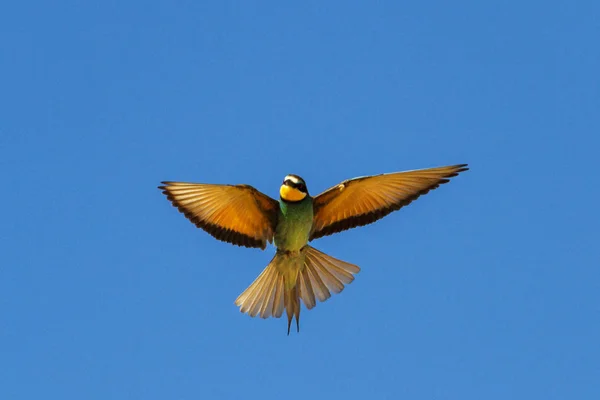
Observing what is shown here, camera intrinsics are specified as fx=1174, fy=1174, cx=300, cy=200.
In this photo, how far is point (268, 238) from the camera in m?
8.02

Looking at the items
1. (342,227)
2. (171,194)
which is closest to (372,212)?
(342,227)

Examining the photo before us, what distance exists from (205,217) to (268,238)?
1.50 ft

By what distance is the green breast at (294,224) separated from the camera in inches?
307

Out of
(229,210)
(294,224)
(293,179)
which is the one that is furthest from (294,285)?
(293,179)

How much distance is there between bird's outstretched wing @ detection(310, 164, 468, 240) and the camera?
25.8 ft

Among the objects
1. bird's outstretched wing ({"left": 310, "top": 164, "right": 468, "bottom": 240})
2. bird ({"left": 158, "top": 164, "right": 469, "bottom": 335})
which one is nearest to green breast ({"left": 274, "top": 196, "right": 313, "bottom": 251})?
bird ({"left": 158, "top": 164, "right": 469, "bottom": 335})

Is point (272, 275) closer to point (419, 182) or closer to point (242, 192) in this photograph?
point (242, 192)

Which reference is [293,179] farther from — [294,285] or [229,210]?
[294,285]

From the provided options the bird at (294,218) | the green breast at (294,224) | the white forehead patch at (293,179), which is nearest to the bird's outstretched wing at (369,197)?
the bird at (294,218)

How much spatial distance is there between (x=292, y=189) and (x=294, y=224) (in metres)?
0.28

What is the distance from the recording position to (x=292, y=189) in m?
7.69

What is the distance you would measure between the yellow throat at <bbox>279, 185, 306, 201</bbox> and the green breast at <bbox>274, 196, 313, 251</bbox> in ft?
0.17

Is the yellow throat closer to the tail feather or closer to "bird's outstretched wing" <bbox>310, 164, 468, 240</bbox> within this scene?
"bird's outstretched wing" <bbox>310, 164, 468, 240</bbox>

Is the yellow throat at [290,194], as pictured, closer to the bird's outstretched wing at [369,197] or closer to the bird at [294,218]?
the bird at [294,218]
